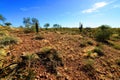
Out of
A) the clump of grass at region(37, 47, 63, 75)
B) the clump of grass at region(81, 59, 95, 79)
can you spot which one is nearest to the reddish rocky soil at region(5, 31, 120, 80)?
the clump of grass at region(81, 59, 95, 79)

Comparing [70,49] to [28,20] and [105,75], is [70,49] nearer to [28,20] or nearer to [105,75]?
[105,75]

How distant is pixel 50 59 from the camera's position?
903 cm

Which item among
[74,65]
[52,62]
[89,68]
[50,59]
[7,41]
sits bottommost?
[89,68]

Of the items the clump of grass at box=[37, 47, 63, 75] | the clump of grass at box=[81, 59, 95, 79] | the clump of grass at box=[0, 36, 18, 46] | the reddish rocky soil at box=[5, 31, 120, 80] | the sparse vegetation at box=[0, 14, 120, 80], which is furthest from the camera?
the clump of grass at box=[0, 36, 18, 46]

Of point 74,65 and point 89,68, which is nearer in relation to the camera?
point 89,68

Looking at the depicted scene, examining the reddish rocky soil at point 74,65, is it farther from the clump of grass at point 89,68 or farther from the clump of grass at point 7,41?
the clump of grass at point 7,41

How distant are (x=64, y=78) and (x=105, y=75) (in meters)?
2.57

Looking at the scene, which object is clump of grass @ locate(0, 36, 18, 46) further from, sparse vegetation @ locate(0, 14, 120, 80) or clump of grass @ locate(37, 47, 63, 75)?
clump of grass @ locate(37, 47, 63, 75)

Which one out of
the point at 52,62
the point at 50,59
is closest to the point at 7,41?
the point at 50,59

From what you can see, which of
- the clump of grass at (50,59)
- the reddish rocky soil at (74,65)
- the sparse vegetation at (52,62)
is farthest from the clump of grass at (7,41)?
the clump of grass at (50,59)

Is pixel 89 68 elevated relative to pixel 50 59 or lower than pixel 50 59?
lower

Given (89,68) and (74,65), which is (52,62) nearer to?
(74,65)

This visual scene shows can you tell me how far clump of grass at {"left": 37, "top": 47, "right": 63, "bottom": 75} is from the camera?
8.47 m

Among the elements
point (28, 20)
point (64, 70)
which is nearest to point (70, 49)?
point (64, 70)
